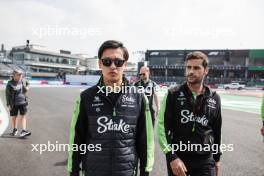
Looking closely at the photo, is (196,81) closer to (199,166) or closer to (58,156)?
(199,166)

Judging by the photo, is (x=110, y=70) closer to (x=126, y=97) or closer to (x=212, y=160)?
(x=126, y=97)

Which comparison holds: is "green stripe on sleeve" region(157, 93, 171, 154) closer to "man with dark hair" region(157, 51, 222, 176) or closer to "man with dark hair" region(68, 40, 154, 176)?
"man with dark hair" region(157, 51, 222, 176)

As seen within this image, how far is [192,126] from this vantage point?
279 centimetres

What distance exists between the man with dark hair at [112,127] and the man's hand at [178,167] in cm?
39

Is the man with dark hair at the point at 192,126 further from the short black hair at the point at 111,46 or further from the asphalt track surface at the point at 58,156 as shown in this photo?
the asphalt track surface at the point at 58,156

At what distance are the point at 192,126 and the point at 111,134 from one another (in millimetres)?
976

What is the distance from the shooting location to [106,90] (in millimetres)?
2400

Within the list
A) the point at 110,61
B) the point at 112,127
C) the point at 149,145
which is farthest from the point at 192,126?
the point at 110,61

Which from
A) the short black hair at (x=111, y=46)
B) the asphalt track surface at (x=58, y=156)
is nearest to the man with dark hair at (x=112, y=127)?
the short black hair at (x=111, y=46)

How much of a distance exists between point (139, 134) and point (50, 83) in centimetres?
4581

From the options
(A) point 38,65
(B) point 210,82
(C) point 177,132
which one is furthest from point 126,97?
(A) point 38,65

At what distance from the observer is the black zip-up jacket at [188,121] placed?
9.12 feet

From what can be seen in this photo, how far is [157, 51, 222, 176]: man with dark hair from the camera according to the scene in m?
2.71

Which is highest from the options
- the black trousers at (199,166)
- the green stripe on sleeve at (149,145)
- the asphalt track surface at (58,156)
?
the green stripe on sleeve at (149,145)
